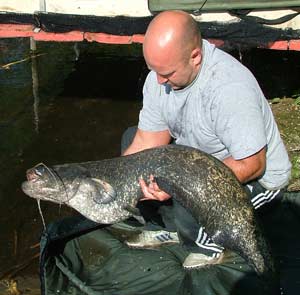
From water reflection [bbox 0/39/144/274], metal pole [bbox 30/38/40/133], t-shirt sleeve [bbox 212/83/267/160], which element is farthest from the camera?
metal pole [bbox 30/38/40/133]

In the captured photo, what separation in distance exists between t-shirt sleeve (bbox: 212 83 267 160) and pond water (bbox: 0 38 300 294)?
2.10m

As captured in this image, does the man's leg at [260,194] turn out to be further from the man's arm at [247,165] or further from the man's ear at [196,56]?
the man's ear at [196,56]

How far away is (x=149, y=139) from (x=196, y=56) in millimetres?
924

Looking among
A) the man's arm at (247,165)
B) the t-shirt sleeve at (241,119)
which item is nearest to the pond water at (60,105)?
the man's arm at (247,165)

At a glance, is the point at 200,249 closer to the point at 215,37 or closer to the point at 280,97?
the point at 215,37

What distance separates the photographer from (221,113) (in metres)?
3.43

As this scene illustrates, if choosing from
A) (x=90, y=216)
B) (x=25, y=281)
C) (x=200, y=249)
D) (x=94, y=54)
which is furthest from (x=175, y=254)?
(x=94, y=54)

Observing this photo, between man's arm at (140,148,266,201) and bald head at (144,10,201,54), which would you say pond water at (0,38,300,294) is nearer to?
man's arm at (140,148,266,201)

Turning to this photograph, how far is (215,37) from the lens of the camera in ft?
20.3

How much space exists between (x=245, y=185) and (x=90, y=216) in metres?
1.06

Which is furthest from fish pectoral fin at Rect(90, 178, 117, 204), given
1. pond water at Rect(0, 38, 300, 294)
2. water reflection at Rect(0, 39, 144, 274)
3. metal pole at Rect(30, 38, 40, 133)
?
metal pole at Rect(30, 38, 40, 133)

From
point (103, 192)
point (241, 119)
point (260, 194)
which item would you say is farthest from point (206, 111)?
point (103, 192)

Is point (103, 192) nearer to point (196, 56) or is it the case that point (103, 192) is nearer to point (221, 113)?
point (221, 113)

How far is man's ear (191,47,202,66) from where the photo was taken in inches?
137
